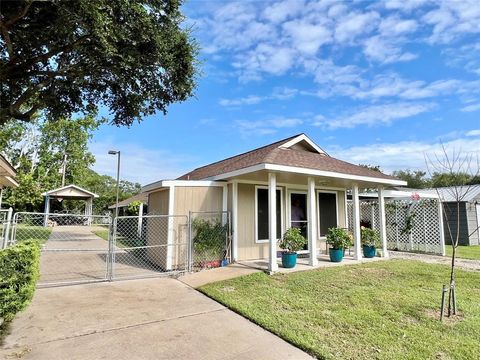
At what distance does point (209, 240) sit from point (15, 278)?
499cm

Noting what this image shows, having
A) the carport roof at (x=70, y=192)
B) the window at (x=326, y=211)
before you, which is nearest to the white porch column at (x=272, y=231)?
the window at (x=326, y=211)

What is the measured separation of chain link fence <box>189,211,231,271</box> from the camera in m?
8.41

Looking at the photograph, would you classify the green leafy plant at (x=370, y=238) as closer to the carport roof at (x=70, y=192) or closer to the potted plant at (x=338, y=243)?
the potted plant at (x=338, y=243)

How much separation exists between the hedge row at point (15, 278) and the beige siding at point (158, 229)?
4127mm

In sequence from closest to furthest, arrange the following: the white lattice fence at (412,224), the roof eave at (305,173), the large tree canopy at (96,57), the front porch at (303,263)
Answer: the large tree canopy at (96,57) → the roof eave at (305,173) → the front porch at (303,263) → the white lattice fence at (412,224)

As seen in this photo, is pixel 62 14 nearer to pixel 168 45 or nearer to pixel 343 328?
pixel 168 45

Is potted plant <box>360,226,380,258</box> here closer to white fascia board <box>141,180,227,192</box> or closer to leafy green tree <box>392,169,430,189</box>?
white fascia board <box>141,180,227,192</box>

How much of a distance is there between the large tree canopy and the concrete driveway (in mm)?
5813

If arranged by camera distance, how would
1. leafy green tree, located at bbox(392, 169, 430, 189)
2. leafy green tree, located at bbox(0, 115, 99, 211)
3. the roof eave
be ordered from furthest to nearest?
leafy green tree, located at bbox(392, 169, 430, 189) → leafy green tree, located at bbox(0, 115, 99, 211) → the roof eave

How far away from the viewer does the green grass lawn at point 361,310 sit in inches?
147

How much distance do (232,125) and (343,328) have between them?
13863 mm

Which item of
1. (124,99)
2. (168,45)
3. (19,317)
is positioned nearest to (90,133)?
(124,99)

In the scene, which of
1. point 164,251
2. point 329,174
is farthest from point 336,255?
point 164,251

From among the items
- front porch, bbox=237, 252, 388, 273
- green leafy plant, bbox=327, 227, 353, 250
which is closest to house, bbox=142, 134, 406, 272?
front porch, bbox=237, 252, 388, 273
